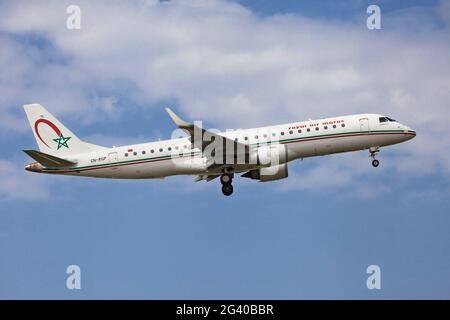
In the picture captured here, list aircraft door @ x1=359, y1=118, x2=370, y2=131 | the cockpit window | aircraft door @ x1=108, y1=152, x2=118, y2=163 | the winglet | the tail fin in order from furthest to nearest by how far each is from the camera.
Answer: the tail fin → aircraft door @ x1=108, y1=152, x2=118, y2=163 → the cockpit window → aircraft door @ x1=359, y1=118, x2=370, y2=131 → the winglet

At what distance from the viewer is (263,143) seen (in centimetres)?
5875

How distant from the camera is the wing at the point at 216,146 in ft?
186

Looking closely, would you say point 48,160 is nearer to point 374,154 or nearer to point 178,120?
point 178,120

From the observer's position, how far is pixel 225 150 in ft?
191

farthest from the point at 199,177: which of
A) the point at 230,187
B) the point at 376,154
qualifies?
the point at 376,154

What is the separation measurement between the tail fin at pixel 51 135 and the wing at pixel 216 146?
827 cm

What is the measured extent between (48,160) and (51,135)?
3653mm

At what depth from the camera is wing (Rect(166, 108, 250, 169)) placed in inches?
2231

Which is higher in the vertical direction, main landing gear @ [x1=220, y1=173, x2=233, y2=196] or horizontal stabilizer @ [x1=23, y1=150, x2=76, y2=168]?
horizontal stabilizer @ [x1=23, y1=150, x2=76, y2=168]

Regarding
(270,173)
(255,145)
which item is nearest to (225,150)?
(255,145)

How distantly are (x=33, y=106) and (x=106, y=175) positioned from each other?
26.2 ft

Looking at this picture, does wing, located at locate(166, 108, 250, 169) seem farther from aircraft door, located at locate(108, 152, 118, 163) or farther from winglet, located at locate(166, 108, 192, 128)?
aircraft door, located at locate(108, 152, 118, 163)

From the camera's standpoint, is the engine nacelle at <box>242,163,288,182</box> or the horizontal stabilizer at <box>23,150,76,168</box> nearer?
the horizontal stabilizer at <box>23,150,76,168</box>

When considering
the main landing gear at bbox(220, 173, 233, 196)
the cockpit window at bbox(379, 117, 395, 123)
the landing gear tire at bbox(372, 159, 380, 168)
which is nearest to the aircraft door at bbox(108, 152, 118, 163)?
the main landing gear at bbox(220, 173, 233, 196)
